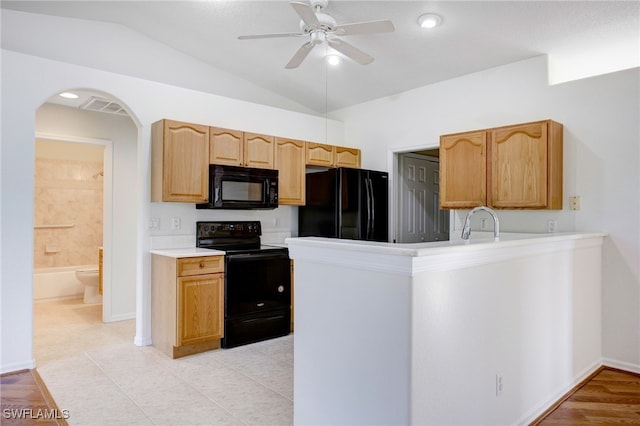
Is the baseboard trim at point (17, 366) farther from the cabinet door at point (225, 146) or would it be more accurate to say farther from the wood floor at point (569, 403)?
the cabinet door at point (225, 146)

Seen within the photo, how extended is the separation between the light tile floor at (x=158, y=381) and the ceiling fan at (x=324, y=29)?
2.45m

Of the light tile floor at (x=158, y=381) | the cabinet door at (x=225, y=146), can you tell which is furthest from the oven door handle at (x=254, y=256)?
the cabinet door at (x=225, y=146)

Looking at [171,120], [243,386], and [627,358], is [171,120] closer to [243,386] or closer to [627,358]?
[243,386]

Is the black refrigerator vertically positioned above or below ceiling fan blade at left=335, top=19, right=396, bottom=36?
below

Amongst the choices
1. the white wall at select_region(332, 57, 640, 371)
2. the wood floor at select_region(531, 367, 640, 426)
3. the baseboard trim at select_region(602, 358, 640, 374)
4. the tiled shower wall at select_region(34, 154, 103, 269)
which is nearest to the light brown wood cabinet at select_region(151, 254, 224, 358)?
the wood floor at select_region(531, 367, 640, 426)

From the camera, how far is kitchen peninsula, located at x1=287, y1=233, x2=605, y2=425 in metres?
1.60

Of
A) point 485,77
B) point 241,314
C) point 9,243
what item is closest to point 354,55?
point 485,77

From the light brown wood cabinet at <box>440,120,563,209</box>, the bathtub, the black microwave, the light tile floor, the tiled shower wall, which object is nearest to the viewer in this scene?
the light tile floor

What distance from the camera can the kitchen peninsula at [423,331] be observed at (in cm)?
160

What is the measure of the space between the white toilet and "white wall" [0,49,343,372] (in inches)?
83.8

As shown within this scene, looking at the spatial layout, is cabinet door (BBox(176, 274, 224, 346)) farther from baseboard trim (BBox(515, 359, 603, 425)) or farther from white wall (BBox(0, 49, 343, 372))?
baseboard trim (BBox(515, 359, 603, 425))

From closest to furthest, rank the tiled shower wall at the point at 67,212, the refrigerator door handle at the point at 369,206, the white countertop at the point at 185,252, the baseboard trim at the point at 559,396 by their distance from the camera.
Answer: the baseboard trim at the point at 559,396 → the white countertop at the point at 185,252 → the refrigerator door handle at the point at 369,206 → the tiled shower wall at the point at 67,212

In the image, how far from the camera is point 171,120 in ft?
12.4

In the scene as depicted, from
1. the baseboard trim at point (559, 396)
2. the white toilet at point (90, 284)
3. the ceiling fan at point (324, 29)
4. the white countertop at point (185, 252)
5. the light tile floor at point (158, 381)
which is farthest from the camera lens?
the white toilet at point (90, 284)
